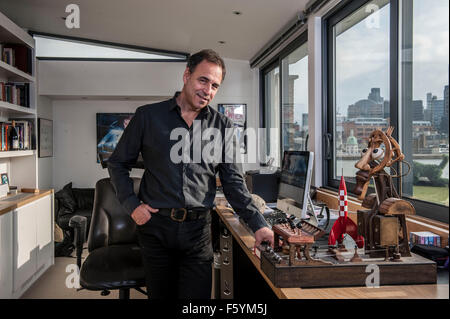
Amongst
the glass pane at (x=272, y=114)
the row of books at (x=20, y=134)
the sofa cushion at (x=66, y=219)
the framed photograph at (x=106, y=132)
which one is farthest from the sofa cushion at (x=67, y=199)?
the glass pane at (x=272, y=114)

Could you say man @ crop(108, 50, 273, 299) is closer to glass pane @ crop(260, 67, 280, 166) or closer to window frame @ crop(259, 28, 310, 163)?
window frame @ crop(259, 28, 310, 163)

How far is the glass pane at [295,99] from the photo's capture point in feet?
13.3

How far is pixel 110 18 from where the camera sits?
461cm

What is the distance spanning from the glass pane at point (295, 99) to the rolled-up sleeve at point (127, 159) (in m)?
2.53

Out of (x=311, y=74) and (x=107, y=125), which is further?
(x=107, y=125)

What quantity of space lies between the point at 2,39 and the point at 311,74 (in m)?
3.16

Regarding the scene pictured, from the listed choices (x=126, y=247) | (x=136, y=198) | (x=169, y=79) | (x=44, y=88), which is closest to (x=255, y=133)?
(x=169, y=79)

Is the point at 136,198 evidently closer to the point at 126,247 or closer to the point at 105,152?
the point at 126,247

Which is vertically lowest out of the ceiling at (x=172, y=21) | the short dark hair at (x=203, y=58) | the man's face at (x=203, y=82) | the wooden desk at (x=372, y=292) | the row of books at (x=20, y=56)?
the wooden desk at (x=372, y=292)

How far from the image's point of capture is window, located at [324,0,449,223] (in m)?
2.01

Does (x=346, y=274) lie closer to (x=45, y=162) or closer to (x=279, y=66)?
(x=279, y=66)

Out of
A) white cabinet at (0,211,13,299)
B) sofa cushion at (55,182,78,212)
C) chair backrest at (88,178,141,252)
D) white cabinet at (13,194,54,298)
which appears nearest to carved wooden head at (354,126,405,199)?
chair backrest at (88,178,141,252)

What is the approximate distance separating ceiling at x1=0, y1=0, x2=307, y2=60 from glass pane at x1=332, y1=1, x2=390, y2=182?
0.67 meters

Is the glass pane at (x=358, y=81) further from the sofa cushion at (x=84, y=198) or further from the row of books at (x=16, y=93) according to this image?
the sofa cushion at (x=84, y=198)
